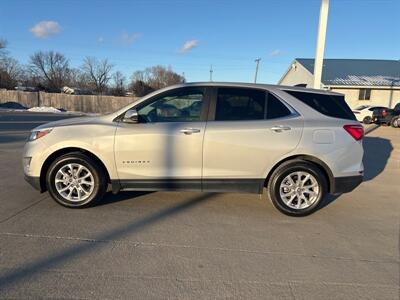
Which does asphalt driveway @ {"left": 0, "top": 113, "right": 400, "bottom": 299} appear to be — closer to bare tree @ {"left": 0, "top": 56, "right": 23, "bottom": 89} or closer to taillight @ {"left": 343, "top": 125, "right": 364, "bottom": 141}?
taillight @ {"left": 343, "top": 125, "right": 364, "bottom": 141}

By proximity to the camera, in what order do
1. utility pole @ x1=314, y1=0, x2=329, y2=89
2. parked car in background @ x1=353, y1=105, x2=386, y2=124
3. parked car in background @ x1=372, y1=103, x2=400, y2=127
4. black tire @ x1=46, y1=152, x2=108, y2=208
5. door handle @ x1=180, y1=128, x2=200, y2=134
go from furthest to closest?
parked car in background @ x1=353, y1=105, x2=386, y2=124, parked car in background @ x1=372, y1=103, x2=400, y2=127, utility pole @ x1=314, y1=0, x2=329, y2=89, black tire @ x1=46, y1=152, x2=108, y2=208, door handle @ x1=180, y1=128, x2=200, y2=134

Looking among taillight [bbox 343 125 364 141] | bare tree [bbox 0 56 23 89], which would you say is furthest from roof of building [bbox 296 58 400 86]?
bare tree [bbox 0 56 23 89]

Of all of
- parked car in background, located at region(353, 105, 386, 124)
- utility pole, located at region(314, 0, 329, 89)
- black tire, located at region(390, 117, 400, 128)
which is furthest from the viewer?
parked car in background, located at region(353, 105, 386, 124)

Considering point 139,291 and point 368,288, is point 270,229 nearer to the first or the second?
point 368,288

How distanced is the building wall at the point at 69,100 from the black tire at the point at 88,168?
1428 inches

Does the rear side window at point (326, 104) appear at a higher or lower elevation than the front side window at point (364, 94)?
lower

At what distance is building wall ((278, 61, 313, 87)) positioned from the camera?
32.5 meters

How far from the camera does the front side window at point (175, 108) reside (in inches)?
163

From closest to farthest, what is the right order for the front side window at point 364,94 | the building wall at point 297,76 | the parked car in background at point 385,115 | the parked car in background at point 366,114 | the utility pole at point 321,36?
the utility pole at point 321,36 < the parked car in background at point 385,115 < the parked car in background at point 366,114 < the front side window at point 364,94 < the building wall at point 297,76

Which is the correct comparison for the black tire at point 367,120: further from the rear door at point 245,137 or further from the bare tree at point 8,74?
the bare tree at point 8,74

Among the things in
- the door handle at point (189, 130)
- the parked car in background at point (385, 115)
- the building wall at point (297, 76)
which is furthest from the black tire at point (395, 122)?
the door handle at point (189, 130)

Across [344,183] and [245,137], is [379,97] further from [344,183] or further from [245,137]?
[245,137]

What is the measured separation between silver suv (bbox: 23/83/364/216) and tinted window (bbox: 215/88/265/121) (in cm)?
1

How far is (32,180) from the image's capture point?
4.18 m
